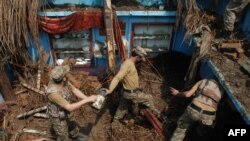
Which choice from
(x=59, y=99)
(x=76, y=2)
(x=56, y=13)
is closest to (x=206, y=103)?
(x=59, y=99)

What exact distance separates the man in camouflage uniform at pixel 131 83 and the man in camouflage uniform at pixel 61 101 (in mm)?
1023

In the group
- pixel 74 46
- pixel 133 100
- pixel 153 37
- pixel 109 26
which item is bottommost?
pixel 133 100

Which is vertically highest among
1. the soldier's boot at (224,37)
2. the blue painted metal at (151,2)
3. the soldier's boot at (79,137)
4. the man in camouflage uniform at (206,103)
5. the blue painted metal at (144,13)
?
the blue painted metal at (151,2)

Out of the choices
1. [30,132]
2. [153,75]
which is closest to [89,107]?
[30,132]

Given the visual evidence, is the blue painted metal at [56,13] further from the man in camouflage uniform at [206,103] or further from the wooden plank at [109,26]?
the man in camouflage uniform at [206,103]

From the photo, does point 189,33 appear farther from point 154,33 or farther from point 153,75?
point 153,75

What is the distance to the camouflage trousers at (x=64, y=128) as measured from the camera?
20.9 feet

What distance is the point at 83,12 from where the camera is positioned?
811 centimetres

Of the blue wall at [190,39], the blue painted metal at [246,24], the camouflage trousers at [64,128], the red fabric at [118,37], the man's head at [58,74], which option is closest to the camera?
the man's head at [58,74]

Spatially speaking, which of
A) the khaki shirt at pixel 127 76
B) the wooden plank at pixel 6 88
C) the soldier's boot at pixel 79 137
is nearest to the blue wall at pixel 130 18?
the wooden plank at pixel 6 88

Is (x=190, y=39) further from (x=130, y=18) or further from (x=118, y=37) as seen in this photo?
(x=118, y=37)

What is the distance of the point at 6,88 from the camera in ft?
26.2

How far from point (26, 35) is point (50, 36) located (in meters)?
0.96

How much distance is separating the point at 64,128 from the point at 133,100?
1849mm
